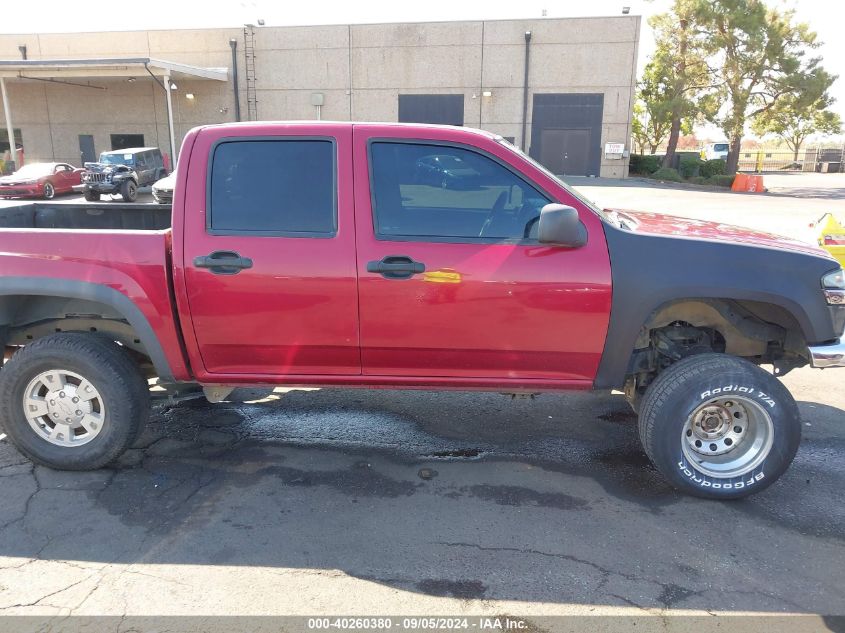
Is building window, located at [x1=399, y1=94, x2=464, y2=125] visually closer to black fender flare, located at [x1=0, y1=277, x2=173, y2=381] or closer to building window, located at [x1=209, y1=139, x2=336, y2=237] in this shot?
building window, located at [x1=209, y1=139, x2=336, y2=237]

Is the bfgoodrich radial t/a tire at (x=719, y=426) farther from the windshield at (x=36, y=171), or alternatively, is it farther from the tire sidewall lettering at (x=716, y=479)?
the windshield at (x=36, y=171)

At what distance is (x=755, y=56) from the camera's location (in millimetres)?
Result: 29078

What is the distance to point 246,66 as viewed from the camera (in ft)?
103

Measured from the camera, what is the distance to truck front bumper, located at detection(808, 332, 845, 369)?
3395mm

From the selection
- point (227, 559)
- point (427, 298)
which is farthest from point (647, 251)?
point (227, 559)

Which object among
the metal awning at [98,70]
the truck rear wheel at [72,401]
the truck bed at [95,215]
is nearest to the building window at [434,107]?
the metal awning at [98,70]

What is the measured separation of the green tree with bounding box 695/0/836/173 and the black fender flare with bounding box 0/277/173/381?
106 ft

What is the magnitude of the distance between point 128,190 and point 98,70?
8.71 metres

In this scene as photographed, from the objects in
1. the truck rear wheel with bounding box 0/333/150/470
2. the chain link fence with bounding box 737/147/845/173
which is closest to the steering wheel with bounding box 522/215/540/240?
the truck rear wheel with bounding box 0/333/150/470

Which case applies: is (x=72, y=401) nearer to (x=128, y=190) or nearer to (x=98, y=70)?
(x=128, y=190)

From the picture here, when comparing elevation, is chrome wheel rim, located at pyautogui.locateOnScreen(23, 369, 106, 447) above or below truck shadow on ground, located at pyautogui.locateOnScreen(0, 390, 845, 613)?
above

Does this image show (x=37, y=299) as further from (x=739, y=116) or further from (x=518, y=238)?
(x=739, y=116)

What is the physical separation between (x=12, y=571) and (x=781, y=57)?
1366 inches

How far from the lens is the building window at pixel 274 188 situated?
137 inches
